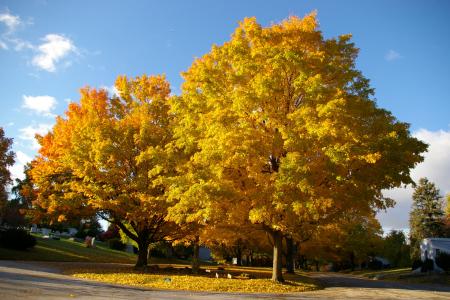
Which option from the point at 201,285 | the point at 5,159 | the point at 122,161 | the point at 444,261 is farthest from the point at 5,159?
the point at 444,261

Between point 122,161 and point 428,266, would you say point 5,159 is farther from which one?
point 428,266

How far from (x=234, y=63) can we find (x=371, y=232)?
4341 cm

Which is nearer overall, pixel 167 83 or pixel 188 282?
pixel 188 282

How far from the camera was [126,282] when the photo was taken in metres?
15.6

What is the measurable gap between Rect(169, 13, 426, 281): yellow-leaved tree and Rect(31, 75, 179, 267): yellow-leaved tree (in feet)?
11.7

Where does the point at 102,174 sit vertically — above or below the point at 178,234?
above

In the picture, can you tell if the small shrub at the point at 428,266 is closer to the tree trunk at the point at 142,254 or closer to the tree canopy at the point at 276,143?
the tree canopy at the point at 276,143

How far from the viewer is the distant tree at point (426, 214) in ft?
198

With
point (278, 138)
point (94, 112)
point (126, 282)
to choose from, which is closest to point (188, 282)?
point (126, 282)

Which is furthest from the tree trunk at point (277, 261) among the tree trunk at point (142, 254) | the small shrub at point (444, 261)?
the small shrub at point (444, 261)

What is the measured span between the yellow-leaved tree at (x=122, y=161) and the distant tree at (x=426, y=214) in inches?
2035

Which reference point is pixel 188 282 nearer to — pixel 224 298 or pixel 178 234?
pixel 224 298

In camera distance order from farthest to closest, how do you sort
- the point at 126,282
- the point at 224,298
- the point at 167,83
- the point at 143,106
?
the point at 167,83 < the point at 143,106 < the point at 126,282 < the point at 224,298

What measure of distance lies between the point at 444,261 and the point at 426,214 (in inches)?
1255
